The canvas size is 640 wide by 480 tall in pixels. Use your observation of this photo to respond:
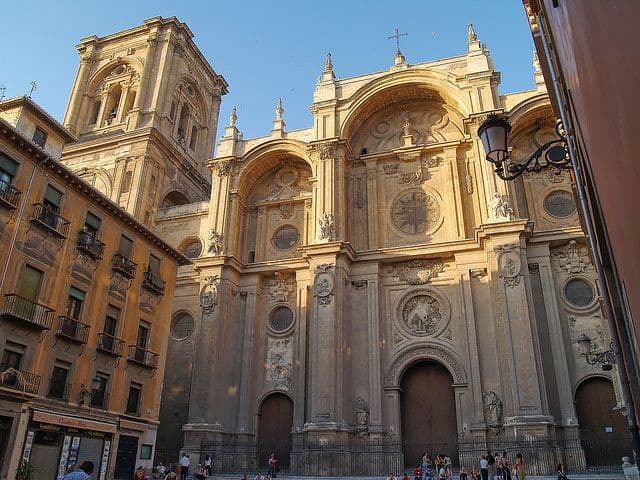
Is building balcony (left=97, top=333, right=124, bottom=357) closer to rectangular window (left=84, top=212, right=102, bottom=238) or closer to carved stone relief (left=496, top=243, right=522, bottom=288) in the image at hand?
rectangular window (left=84, top=212, right=102, bottom=238)

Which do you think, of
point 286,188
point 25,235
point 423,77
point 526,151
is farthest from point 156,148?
point 526,151

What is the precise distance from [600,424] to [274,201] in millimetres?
18082

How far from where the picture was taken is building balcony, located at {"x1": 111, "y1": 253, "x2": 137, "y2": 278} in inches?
816

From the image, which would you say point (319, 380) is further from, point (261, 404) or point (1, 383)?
point (1, 383)

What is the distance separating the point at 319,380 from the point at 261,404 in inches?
164

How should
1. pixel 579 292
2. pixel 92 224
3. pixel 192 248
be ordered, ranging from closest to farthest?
pixel 92 224
pixel 579 292
pixel 192 248

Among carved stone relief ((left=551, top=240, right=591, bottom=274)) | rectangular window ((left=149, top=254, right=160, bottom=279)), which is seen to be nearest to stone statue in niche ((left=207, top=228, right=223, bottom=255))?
rectangular window ((left=149, top=254, right=160, bottom=279))

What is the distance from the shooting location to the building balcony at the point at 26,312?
52.6 ft

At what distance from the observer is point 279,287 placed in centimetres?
2811

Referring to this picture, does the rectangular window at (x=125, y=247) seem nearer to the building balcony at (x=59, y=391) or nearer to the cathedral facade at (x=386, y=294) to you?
the building balcony at (x=59, y=391)

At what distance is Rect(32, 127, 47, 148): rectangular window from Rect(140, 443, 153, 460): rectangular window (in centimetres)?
1196

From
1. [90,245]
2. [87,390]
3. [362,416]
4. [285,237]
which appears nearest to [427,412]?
[362,416]

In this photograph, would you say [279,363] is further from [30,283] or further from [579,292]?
[579,292]

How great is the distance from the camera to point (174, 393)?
28.3 metres
